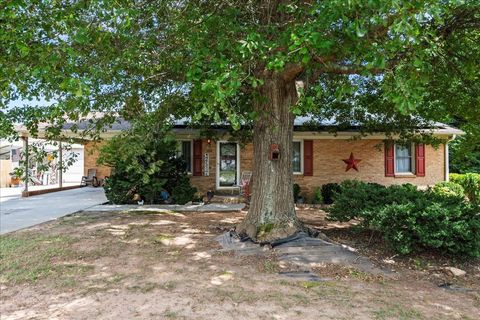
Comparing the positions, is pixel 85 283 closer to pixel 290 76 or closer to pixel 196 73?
pixel 196 73

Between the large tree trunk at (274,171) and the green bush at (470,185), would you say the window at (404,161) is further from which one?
the large tree trunk at (274,171)

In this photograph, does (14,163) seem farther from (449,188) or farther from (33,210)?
(449,188)

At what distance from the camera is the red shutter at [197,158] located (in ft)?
47.3

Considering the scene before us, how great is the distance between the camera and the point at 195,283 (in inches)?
195

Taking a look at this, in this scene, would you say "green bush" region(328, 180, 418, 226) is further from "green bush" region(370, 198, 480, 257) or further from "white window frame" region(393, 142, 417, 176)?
"white window frame" region(393, 142, 417, 176)

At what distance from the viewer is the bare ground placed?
161 inches

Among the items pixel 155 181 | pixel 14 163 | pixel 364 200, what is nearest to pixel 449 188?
pixel 364 200

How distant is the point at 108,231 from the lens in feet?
26.7

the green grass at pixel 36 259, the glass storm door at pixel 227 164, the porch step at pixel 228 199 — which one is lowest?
the green grass at pixel 36 259

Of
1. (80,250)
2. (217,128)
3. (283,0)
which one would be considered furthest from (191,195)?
(283,0)

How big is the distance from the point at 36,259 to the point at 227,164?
9279 millimetres

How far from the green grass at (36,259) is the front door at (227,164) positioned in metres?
7.77

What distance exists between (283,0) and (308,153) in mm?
8977

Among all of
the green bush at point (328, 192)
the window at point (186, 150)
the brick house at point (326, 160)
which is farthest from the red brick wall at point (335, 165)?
the green bush at point (328, 192)
